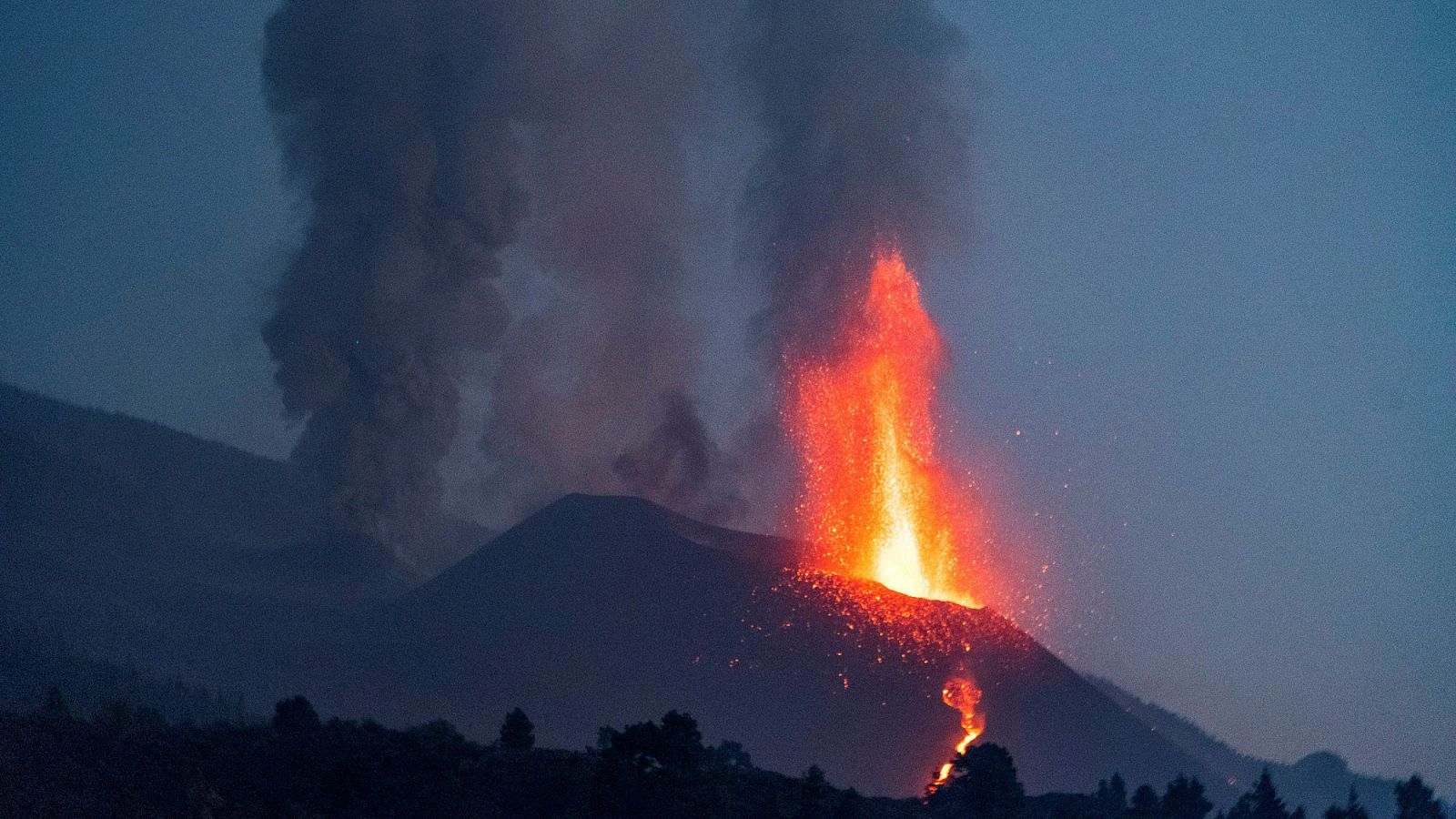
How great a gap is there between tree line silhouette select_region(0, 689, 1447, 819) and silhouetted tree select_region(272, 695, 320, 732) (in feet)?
0.20

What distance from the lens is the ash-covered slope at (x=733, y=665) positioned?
8506 centimetres

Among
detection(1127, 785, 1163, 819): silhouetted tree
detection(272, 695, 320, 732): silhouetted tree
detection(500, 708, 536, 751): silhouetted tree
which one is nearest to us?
detection(272, 695, 320, 732): silhouetted tree

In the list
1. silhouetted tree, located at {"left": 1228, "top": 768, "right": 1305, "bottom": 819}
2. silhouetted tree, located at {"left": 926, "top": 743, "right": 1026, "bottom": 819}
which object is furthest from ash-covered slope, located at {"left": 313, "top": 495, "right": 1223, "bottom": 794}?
silhouetted tree, located at {"left": 926, "top": 743, "right": 1026, "bottom": 819}

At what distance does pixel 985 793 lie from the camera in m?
52.0

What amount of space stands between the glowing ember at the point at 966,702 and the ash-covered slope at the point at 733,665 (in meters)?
0.59

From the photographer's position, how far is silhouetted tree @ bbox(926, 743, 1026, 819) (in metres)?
51.2

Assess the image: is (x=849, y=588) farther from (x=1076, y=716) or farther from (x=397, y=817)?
(x=397, y=817)

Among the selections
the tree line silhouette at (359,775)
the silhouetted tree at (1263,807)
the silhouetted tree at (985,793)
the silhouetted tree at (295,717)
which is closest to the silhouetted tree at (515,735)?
the tree line silhouette at (359,775)

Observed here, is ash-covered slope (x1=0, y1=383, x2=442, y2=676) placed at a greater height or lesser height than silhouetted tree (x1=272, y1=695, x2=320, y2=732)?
greater

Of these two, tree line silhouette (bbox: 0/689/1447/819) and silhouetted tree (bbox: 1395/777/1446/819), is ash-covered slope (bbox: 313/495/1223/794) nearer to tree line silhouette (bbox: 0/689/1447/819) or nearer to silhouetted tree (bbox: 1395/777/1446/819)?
silhouetted tree (bbox: 1395/777/1446/819)

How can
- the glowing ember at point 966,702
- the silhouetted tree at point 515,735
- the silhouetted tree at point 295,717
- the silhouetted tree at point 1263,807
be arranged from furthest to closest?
the glowing ember at point 966,702, the silhouetted tree at point 1263,807, the silhouetted tree at point 515,735, the silhouetted tree at point 295,717

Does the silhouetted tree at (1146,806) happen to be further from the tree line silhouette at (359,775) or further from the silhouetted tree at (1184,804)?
the tree line silhouette at (359,775)

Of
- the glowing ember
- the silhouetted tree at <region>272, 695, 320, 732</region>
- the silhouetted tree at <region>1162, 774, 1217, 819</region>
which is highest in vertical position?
the glowing ember

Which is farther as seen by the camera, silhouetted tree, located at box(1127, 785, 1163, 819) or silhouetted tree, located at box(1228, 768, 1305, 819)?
silhouetted tree, located at box(1228, 768, 1305, 819)
